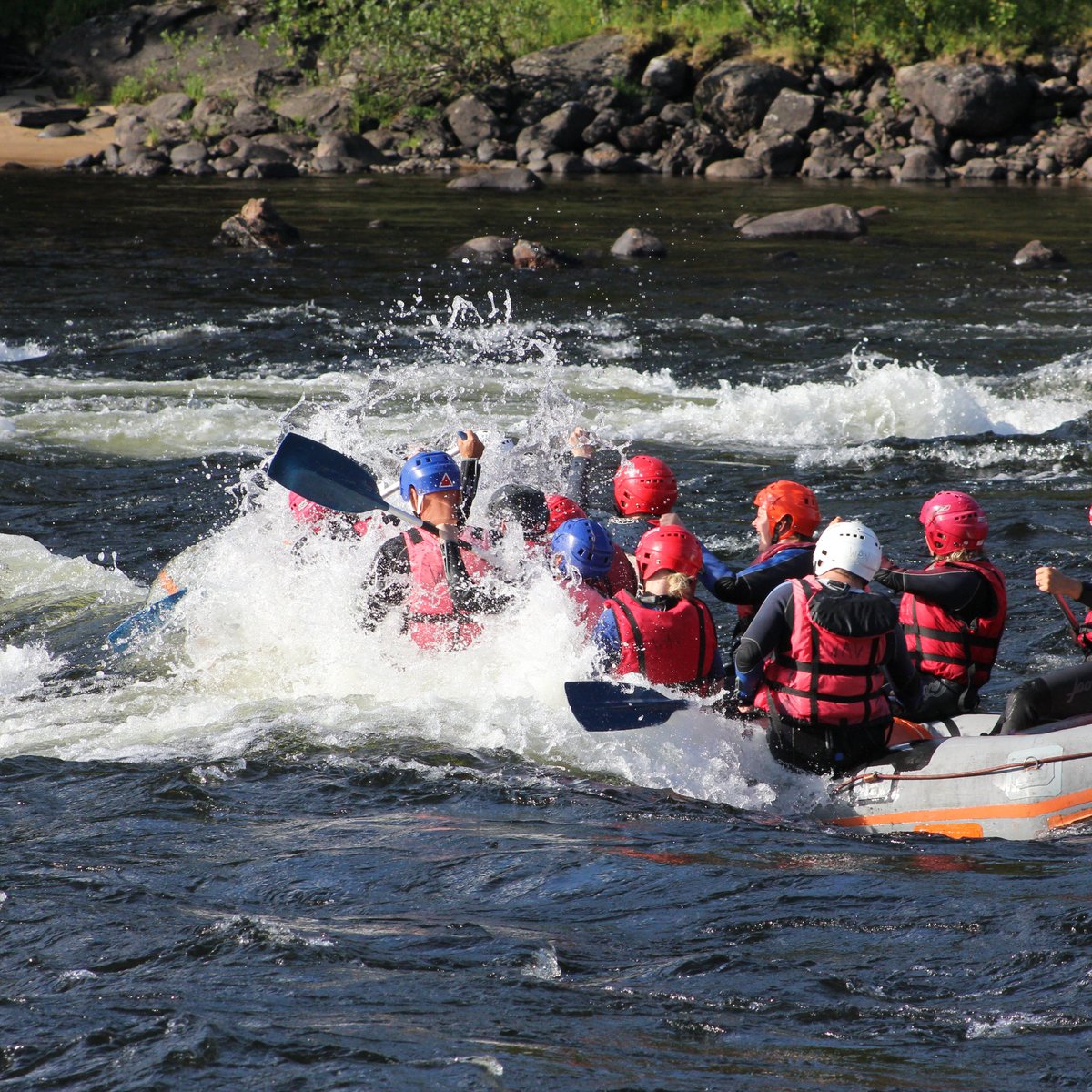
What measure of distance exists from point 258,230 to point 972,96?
16536 millimetres

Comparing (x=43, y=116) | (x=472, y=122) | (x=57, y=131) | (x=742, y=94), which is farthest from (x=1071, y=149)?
(x=43, y=116)

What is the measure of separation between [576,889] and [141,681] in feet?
12.3

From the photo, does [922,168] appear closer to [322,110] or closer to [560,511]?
[322,110]

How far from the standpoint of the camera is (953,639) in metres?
6.71

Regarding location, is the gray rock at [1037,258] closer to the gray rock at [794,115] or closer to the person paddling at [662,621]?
the gray rock at [794,115]

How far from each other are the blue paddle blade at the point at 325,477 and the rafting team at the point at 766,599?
0.61 m

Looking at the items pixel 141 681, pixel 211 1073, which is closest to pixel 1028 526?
pixel 141 681

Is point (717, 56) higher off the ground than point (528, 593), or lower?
higher

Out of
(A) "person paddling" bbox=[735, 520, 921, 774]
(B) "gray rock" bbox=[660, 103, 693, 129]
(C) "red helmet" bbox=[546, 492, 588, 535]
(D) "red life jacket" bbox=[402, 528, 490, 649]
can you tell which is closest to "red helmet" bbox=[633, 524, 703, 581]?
(A) "person paddling" bbox=[735, 520, 921, 774]

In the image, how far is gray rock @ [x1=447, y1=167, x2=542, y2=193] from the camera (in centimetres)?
2847

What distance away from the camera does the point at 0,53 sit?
38.9 m

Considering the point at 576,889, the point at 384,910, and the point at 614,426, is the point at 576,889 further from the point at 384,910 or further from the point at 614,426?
the point at 614,426

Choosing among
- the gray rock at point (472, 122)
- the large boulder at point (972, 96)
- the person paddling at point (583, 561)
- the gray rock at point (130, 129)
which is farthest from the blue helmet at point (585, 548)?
the gray rock at point (130, 129)

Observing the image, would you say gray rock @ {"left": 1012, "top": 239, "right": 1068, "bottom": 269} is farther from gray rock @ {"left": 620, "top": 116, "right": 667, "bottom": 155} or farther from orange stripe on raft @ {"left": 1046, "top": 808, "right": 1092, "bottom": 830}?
orange stripe on raft @ {"left": 1046, "top": 808, "right": 1092, "bottom": 830}
